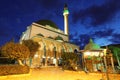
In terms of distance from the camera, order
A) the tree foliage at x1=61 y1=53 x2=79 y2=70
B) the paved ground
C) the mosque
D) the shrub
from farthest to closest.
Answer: the mosque
the tree foliage at x1=61 y1=53 x2=79 y2=70
the paved ground
the shrub

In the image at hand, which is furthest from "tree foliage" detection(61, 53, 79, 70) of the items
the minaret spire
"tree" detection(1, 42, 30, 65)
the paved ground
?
the minaret spire

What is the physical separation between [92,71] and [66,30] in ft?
98.1

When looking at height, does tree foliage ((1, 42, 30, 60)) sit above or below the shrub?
above

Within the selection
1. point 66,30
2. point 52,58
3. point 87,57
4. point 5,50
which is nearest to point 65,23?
point 66,30

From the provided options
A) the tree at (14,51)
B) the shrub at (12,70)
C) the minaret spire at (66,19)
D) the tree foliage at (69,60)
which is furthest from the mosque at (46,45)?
the shrub at (12,70)

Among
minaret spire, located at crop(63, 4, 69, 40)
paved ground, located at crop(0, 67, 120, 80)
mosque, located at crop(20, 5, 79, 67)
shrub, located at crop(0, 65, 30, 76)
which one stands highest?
minaret spire, located at crop(63, 4, 69, 40)

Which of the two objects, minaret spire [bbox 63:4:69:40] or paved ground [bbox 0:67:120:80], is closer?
paved ground [bbox 0:67:120:80]

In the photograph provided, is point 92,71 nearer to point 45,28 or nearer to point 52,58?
point 52,58

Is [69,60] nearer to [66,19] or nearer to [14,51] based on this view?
[14,51]

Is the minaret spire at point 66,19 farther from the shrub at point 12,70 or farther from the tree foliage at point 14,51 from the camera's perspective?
the shrub at point 12,70

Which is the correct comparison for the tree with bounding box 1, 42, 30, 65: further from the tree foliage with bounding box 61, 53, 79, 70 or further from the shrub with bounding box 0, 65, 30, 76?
the tree foliage with bounding box 61, 53, 79, 70

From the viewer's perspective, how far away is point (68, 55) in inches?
910

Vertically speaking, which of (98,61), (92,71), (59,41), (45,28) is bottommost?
(92,71)

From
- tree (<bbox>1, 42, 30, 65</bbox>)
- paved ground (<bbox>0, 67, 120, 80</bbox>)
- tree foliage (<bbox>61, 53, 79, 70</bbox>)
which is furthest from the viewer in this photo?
tree foliage (<bbox>61, 53, 79, 70</bbox>)
